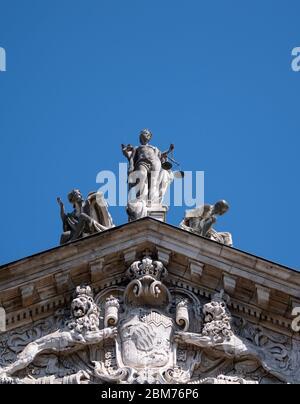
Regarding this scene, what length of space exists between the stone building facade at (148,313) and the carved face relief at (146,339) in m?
0.02

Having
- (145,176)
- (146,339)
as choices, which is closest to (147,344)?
(146,339)

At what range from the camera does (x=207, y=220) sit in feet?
92.5

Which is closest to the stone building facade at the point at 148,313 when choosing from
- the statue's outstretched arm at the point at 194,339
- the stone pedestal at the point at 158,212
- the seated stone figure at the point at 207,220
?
the statue's outstretched arm at the point at 194,339

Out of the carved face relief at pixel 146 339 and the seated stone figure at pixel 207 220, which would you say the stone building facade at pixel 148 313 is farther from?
the seated stone figure at pixel 207 220

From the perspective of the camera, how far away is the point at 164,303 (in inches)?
1063

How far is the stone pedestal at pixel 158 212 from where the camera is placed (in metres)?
28.2

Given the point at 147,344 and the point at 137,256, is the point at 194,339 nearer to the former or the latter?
the point at 147,344

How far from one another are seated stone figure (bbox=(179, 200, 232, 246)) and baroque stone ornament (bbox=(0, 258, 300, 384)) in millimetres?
1358

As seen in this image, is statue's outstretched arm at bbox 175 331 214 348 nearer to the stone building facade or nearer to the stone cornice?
the stone building facade

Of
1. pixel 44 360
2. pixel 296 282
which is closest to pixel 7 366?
pixel 44 360

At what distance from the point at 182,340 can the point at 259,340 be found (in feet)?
3.87

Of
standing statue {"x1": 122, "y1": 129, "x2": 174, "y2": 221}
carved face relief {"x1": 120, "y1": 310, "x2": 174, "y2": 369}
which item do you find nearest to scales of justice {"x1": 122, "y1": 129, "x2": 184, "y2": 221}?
standing statue {"x1": 122, "y1": 129, "x2": 174, "y2": 221}
